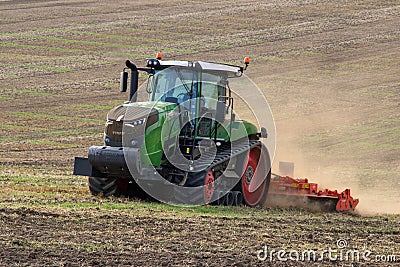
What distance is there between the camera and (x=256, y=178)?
15258mm

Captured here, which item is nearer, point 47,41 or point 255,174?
point 255,174

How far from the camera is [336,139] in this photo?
2594 cm

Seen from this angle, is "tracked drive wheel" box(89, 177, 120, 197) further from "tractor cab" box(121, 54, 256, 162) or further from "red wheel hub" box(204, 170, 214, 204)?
"red wheel hub" box(204, 170, 214, 204)

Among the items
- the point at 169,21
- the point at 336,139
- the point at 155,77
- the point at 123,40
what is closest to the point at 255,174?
the point at 155,77

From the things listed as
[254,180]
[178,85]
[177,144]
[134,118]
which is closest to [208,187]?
[177,144]

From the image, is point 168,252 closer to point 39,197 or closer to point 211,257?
point 211,257

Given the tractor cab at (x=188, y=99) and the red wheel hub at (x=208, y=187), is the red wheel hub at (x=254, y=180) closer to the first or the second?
the tractor cab at (x=188, y=99)

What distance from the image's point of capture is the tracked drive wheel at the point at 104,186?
13914mm

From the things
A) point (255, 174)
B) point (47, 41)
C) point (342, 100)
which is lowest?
point (255, 174)

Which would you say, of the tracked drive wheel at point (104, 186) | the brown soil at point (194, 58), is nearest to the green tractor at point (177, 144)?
the tracked drive wheel at point (104, 186)

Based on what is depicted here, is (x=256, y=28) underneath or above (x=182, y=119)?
above

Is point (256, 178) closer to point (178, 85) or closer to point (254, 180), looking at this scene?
point (254, 180)

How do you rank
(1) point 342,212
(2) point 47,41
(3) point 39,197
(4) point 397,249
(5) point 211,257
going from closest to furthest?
(5) point 211,257, (4) point 397,249, (3) point 39,197, (1) point 342,212, (2) point 47,41

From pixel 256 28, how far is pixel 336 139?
19730 millimetres
